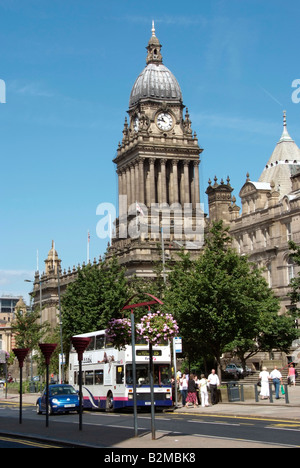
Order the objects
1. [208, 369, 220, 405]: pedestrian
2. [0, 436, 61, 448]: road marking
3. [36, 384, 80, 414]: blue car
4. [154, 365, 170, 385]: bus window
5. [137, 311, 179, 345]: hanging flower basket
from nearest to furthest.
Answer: [0, 436, 61, 448]: road marking, [137, 311, 179, 345]: hanging flower basket, [154, 365, 170, 385]: bus window, [36, 384, 80, 414]: blue car, [208, 369, 220, 405]: pedestrian

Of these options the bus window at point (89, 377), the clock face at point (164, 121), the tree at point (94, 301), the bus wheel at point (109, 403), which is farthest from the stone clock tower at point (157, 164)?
the bus wheel at point (109, 403)

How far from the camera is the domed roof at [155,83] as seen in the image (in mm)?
119812

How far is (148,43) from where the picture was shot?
124875 mm

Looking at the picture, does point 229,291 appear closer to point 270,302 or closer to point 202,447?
point 270,302

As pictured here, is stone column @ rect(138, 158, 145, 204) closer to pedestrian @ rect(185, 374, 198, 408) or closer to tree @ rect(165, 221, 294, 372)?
tree @ rect(165, 221, 294, 372)

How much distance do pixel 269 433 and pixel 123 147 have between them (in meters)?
97.5

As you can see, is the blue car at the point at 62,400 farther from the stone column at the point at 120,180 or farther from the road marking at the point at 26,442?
the stone column at the point at 120,180

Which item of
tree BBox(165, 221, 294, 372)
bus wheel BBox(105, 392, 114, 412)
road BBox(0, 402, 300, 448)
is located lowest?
road BBox(0, 402, 300, 448)

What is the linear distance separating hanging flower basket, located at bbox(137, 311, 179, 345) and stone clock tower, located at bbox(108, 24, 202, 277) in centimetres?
7979

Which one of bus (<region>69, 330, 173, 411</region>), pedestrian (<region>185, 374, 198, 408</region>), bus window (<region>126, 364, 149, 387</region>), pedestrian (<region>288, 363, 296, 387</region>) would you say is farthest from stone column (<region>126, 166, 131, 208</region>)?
bus window (<region>126, 364, 149, 387</region>)

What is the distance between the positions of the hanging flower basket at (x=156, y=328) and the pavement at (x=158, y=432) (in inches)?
116

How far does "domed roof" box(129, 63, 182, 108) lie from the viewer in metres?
120
